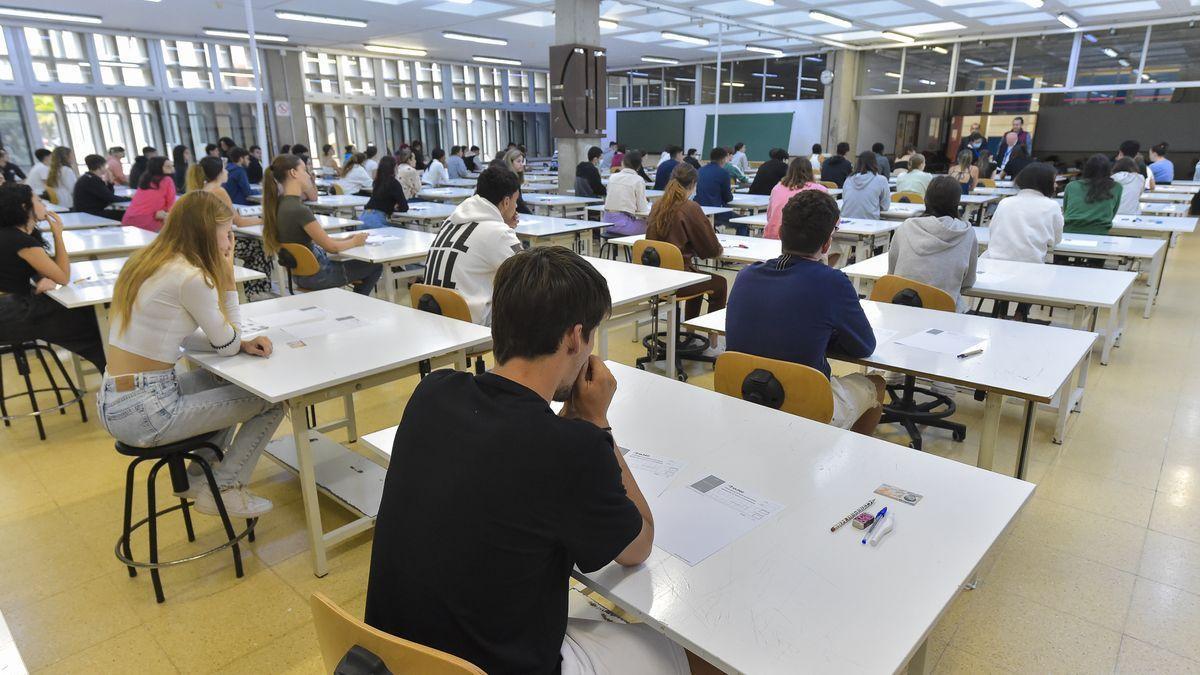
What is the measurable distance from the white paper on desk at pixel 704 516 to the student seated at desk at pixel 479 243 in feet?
6.42

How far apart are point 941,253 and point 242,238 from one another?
5.96 metres

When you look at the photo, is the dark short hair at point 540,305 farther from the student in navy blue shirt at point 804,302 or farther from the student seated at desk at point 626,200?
the student seated at desk at point 626,200

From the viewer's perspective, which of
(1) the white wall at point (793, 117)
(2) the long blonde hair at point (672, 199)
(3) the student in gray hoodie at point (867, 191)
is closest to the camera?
(2) the long blonde hair at point (672, 199)

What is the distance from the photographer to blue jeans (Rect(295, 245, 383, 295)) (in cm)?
488

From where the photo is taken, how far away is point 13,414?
3.93 m

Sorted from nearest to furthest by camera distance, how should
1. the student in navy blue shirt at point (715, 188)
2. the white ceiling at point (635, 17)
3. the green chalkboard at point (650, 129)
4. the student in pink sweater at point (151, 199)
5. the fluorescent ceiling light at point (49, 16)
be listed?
the student in pink sweater at point (151, 199) < the student in navy blue shirt at point (715, 188) < the white ceiling at point (635, 17) < the fluorescent ceiling light at point (49, 16) < the green chalkboard at point (650, 129)

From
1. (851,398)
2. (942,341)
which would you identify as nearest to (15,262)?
(851,398)

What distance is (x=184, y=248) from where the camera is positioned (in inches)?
91.7

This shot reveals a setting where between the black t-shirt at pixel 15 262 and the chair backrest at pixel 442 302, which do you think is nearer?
the chair backrest at pixel 442 302

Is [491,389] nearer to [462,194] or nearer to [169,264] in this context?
[169,264]

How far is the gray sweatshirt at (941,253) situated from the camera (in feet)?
11.3

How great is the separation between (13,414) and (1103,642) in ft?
17.5

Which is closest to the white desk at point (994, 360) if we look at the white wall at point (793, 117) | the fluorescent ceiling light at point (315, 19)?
the fluorescent ceiling light at point (315, 19)

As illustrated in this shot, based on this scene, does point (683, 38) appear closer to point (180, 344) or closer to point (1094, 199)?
point (1094, 199)
